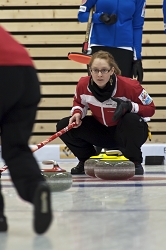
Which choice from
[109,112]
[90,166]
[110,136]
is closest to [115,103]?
[109,112]

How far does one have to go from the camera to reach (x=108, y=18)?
424 cm

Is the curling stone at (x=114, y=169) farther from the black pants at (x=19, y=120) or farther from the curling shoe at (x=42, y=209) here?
the curling shoe at (x=42, y=209)

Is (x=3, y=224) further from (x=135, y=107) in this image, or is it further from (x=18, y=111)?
(x=135, y=107)

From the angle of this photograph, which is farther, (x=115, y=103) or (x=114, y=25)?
(x=114, y=25)

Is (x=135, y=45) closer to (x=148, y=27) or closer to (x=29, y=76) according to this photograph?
(x=148, y=27)

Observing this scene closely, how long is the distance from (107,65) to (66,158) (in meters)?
1.99

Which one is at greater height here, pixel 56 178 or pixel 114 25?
pixel 114 25

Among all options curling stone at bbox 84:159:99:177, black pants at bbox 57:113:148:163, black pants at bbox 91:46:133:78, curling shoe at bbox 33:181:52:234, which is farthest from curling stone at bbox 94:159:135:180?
curling shoe at bbox 33:181:52:234

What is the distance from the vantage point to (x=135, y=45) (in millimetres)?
4379

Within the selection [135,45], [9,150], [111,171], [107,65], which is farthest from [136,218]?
[135,45]

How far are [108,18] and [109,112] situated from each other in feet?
3.25

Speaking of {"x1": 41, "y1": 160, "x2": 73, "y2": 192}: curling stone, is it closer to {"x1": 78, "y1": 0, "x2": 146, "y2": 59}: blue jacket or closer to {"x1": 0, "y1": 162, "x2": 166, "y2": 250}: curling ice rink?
{"x1": 0, "y1": 162, "x2": 166, "y2": 250}: curling ice rink

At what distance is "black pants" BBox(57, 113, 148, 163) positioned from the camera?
3.45m

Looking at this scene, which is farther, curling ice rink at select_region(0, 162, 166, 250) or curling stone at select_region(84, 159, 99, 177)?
curling stone at select_region(84, 159, 99, 177)
